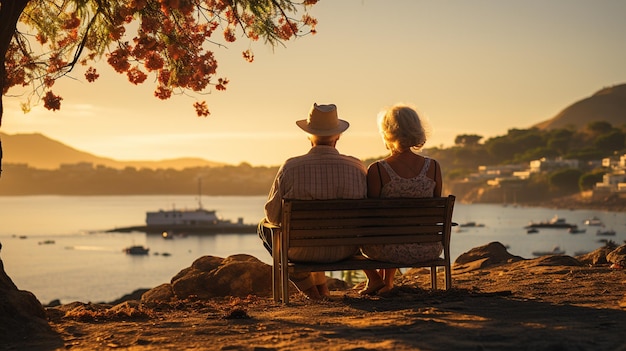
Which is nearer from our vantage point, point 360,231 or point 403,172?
point 360,231

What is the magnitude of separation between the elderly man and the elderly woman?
0.51ft

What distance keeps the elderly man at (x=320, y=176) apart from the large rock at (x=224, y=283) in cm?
241

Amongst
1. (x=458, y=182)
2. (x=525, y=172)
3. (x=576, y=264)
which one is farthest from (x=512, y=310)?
(x=458, y=182)

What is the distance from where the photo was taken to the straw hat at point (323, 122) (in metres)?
5.96

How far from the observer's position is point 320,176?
5.91 metres

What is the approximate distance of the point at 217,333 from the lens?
483cm

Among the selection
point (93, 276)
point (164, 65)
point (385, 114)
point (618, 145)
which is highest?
point (618, 145)

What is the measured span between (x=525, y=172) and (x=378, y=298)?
167 meters

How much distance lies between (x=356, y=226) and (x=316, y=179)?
45cm

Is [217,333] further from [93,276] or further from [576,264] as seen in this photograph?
[93,276]

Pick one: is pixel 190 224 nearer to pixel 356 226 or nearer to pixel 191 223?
pixel 191 223

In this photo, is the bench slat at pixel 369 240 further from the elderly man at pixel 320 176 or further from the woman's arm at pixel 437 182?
the woman's arm at pixel 437 182

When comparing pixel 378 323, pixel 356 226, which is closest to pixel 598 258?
pixel 356 226

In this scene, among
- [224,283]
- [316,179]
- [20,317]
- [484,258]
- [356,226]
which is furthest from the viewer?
[484,258]
